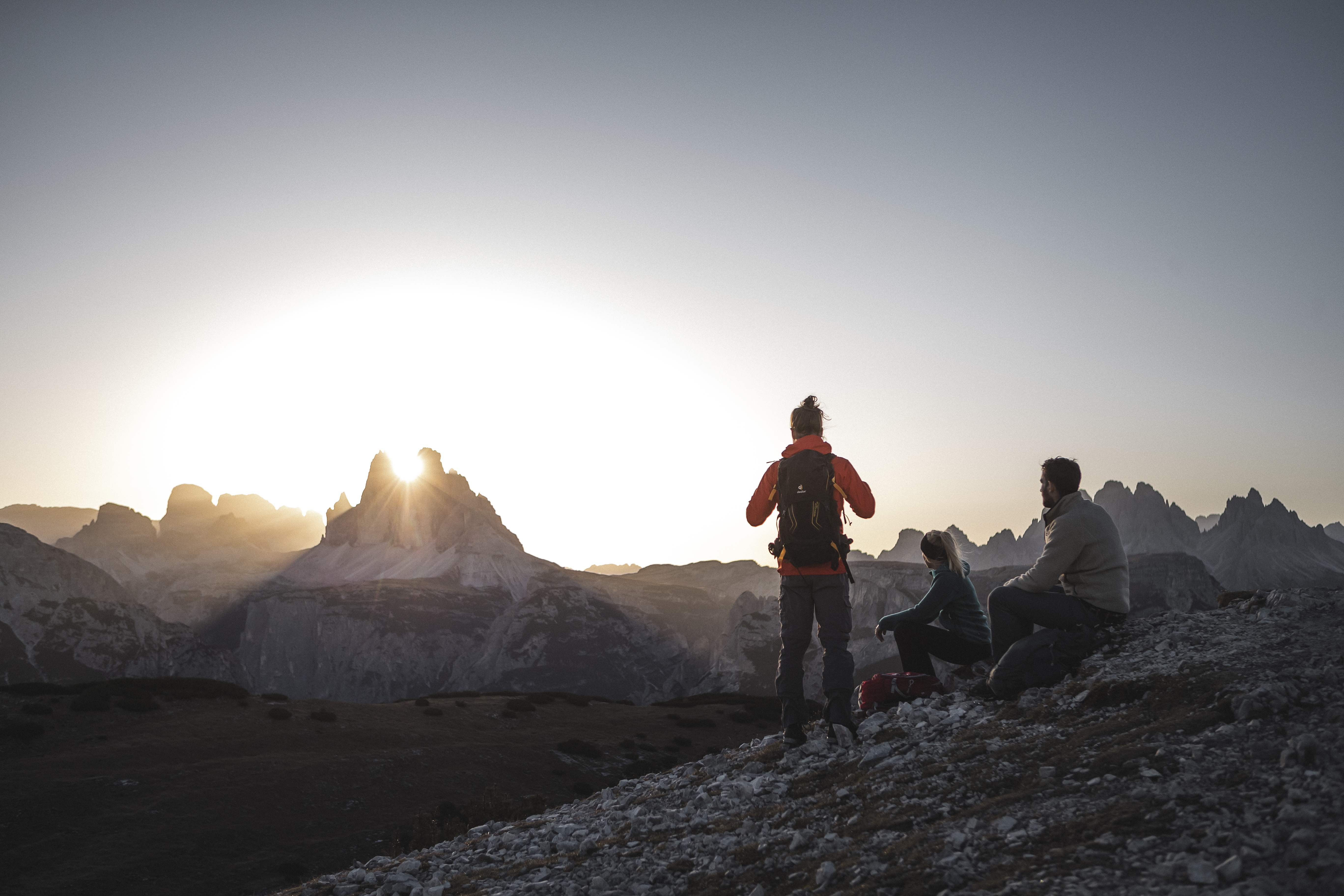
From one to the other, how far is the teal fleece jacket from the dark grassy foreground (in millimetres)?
10962

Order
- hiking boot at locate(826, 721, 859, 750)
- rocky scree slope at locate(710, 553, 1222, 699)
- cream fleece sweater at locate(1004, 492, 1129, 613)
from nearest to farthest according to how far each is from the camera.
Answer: cream fleece sweater at locate(1004, 492, 1129, 613) → hiking boot at locate(826, 721, 859, 750) → rocky scree slope at locate(710, 553, 1222, 699)

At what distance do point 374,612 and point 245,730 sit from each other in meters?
156

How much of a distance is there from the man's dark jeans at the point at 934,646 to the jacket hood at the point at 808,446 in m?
3.51

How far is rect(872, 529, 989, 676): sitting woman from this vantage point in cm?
1168

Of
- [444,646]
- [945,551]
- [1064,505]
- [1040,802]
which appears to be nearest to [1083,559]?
[1064,505]

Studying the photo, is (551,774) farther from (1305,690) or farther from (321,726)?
(1305,690)

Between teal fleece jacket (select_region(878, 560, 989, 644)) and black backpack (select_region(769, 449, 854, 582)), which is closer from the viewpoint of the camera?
black backpack (select_region(769, 449, 854, 582))

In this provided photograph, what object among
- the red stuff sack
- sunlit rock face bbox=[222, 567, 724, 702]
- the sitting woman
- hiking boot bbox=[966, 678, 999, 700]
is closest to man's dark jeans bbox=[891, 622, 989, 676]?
the sitting woman

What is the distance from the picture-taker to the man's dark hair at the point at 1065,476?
1027cm

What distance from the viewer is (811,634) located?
35.2ft

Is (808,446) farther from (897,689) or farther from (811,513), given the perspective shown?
(897,689)

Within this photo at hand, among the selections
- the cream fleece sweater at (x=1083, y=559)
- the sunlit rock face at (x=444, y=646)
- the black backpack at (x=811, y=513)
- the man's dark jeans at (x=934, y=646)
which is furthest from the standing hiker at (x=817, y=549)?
the sunlit rock face at (x=444, y=646)

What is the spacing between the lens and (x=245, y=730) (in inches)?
1164

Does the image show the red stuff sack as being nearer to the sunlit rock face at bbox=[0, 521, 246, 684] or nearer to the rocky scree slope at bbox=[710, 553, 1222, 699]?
the sunlit rock face at bbox=[0, 521, 246, 684]
